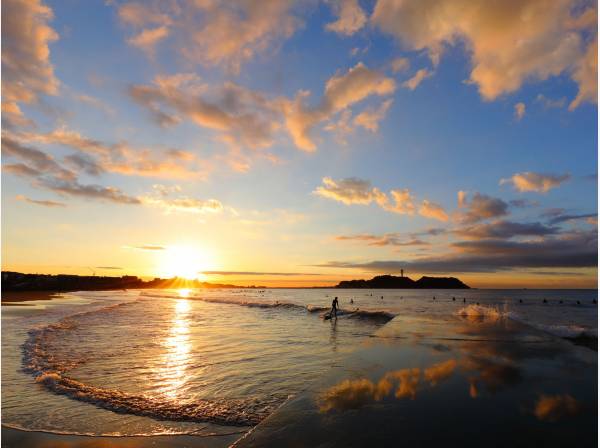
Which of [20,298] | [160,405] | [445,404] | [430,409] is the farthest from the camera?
[20,298]

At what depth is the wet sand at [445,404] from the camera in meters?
5.33

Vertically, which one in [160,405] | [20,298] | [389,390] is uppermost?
[389,390]

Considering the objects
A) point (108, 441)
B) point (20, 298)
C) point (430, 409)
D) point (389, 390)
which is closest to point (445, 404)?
point (430, 409)

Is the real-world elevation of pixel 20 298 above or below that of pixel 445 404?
below

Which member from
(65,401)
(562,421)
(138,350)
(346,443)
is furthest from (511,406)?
(138,350)

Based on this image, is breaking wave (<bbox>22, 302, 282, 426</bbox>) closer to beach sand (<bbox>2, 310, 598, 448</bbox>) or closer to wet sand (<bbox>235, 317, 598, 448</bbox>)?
beach sand (<bbox>2, 310, 598, 448</bbox>)

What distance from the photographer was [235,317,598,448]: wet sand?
210 inches

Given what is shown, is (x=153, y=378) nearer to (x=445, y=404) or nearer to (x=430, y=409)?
(x=430, y=409)

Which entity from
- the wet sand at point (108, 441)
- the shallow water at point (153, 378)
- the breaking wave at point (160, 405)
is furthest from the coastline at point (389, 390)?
the breaking wave at point (160, 405)

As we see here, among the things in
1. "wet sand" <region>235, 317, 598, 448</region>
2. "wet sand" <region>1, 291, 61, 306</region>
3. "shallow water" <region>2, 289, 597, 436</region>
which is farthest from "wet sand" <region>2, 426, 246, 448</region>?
"wet sand" <region>1, 291, 61, 306</region>

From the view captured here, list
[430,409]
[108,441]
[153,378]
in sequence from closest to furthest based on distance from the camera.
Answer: [430,409] < [108,441] < [153,378]

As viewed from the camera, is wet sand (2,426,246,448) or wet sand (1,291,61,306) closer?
wet sand (2,426,246,448)

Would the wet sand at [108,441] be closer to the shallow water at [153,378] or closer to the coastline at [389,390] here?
the coastline at [389,390]

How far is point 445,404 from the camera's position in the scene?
676 cm
